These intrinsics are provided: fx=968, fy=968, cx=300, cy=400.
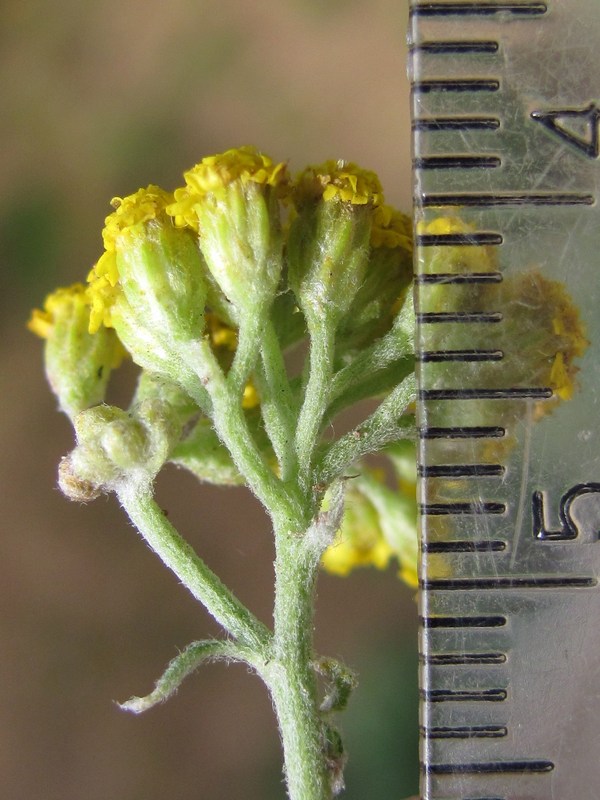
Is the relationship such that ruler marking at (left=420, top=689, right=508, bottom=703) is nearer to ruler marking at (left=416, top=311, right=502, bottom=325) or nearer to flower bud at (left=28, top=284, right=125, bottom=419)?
ruler marking at (left=416, top=311, right=502, bottom=325)

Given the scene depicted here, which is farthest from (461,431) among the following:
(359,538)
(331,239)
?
(359,538)

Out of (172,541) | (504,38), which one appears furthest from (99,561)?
(504,38)

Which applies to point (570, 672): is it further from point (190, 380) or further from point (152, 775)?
point (152, 775)

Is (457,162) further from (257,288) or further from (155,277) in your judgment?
(155,277)

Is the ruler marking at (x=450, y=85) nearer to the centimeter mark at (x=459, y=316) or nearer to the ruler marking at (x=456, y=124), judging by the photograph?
the ruler marking at (x=456, y=124)

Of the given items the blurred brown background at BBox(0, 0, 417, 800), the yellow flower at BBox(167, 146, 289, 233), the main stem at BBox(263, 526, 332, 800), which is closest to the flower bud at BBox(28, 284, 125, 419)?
the yellow flower at BBox(167, 146, 289, 233)
